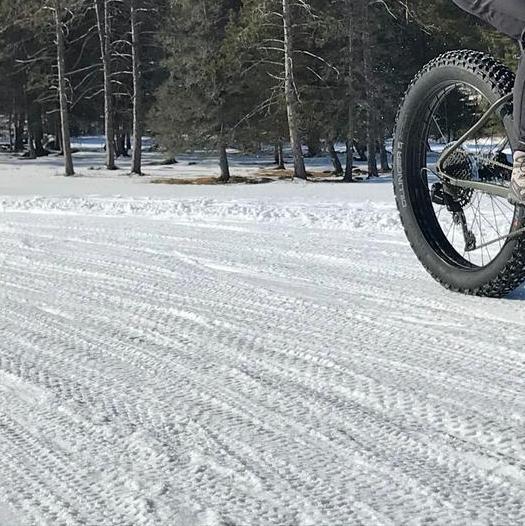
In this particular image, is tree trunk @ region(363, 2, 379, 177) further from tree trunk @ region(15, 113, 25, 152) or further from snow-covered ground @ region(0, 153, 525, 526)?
tree trunk @ region(15, 113, 25, 152)

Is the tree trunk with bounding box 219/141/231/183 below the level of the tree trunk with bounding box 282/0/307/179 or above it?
below

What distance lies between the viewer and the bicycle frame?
353cm

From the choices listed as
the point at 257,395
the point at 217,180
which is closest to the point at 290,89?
the point at 217,180

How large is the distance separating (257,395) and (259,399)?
0.13ft

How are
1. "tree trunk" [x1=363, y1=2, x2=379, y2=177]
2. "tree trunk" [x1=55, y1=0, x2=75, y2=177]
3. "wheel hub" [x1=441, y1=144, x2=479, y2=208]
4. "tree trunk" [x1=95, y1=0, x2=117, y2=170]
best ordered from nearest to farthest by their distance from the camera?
"wheel hub" [x1=441, y1=144, x2=479, y2=208]
"tree trunk" [x1=363, y1=2, x2=379, y2=177]
"tree trunk" [x1=55, y1=0, x2=75, y2=177]
"tree trunk" [x1=95, y1=0, x2=117, y2=170]

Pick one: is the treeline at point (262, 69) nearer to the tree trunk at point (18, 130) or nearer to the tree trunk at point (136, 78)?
the tree trunk at point (136, 78)

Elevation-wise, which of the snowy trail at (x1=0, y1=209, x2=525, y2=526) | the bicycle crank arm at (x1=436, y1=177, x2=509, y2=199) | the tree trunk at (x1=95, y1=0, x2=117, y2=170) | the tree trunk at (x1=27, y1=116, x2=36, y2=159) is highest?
the tree trunk at (x1=95, y1=0, x2=117, y2=170)

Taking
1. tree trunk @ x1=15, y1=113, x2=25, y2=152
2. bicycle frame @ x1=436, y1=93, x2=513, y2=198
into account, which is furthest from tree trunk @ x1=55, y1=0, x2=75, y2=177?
bicycle frame @ x1=436, y1=93, x2=513, y2=198

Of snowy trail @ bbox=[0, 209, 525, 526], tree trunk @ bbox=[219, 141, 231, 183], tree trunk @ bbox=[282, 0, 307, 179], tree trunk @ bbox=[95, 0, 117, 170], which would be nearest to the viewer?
snowy trail @ bbox=[0, 209, 525, 526]

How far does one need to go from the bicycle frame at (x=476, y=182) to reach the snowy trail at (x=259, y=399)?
529 millimetres

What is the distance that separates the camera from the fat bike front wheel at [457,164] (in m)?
3.55

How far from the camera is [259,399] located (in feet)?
7.80

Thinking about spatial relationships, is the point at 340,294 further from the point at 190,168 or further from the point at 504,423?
the point at 190,168

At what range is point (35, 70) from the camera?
1426 inches
